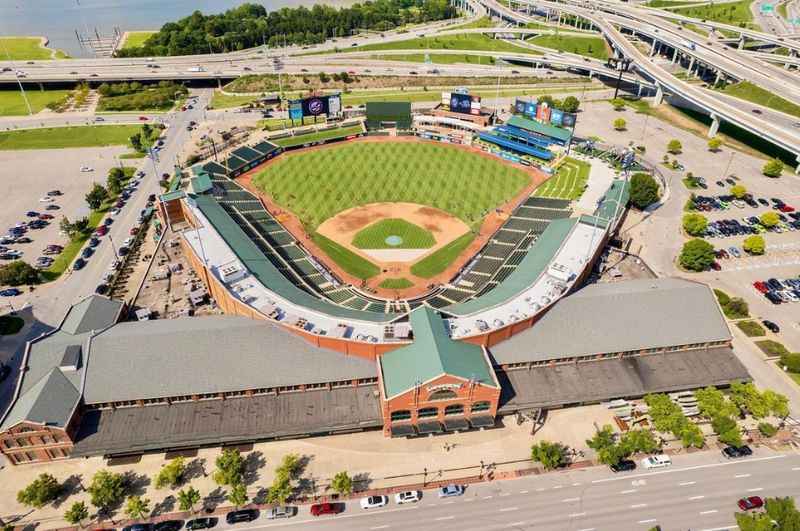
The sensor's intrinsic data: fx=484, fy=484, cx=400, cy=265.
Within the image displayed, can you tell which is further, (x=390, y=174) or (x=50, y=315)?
(x=390, y=174)

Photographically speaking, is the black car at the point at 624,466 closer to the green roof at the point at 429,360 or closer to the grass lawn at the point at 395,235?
the green roof at the point at 429,360

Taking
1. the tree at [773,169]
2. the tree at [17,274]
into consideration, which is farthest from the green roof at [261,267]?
the tree at [773,169]

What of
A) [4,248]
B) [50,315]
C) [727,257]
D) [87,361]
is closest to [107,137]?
[4,248]

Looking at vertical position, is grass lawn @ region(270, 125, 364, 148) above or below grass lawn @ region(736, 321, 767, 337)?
above

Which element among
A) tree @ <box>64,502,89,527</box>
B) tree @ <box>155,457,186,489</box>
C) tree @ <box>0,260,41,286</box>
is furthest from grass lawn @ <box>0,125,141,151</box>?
tree @ <box>64,502,89,527</box>

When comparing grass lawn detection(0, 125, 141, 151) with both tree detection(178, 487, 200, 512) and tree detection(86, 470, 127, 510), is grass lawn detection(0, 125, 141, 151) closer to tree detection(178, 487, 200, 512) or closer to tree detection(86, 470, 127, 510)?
tree detection(86, 470, 127, 510)

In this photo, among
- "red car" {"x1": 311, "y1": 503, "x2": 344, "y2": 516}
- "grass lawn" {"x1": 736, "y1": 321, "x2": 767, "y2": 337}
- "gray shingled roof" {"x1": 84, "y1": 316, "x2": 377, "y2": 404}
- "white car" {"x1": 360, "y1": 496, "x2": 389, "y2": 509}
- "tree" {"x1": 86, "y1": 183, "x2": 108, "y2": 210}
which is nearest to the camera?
"red car" {"x1": 311, "y1": 503, "x2": 344, "y2": 516}

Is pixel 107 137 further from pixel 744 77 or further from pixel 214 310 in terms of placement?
pixel 744 77
